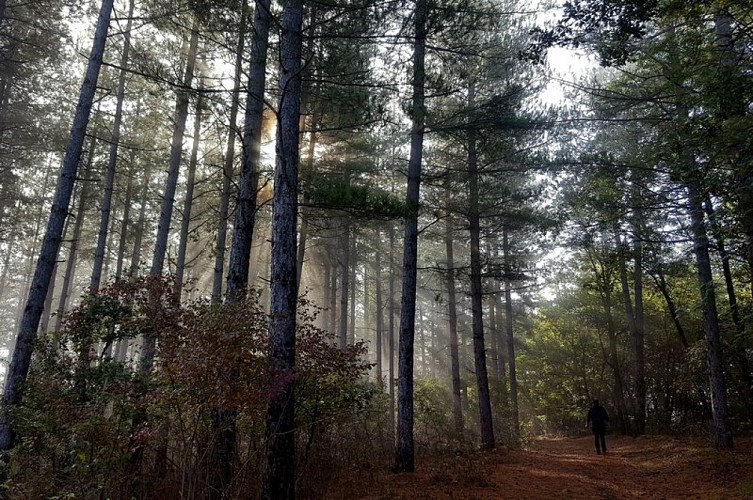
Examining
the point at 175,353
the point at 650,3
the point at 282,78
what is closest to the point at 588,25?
the point at 650,3

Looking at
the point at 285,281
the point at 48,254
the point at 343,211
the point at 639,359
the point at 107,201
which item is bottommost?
the point at 639,359

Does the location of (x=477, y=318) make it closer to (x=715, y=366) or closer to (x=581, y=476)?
(x=581, y=476)

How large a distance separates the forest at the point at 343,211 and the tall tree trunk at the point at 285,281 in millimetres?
34

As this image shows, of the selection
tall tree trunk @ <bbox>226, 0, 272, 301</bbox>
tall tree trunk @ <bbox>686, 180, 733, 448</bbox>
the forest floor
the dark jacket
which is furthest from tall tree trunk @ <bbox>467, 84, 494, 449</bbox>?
tall tree trunk @ <bbox>226, 0, 272, 301</bbox>

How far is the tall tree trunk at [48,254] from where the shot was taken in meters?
7.21

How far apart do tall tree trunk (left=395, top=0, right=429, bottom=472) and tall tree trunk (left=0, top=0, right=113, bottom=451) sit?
6.15 meters

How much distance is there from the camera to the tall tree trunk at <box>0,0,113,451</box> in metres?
7.21

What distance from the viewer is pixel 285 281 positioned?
20.1 ft

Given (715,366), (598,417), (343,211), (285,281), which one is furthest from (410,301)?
(598,417)

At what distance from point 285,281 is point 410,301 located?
409cm

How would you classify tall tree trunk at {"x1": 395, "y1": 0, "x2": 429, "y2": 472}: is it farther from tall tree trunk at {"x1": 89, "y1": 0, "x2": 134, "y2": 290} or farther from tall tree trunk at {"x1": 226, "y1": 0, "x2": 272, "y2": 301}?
tall tree trunk at {"x1": 89, "y1": 0, "x2": 134, "y2": 290}

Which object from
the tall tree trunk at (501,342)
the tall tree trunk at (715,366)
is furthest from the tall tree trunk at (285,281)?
the tall tree trunk at (501,342)

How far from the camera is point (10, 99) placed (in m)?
15.6

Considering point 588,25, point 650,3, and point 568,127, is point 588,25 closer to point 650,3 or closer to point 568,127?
point 650,3
